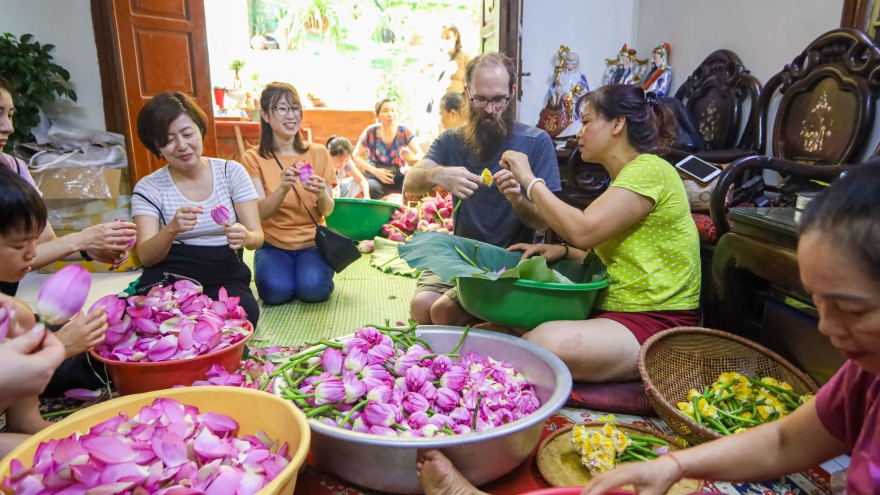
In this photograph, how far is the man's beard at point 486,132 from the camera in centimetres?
193

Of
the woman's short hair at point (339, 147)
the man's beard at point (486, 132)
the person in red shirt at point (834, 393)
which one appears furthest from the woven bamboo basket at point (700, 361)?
the woman's short hair at point (339, 147)

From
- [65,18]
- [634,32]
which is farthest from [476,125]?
[65,18]

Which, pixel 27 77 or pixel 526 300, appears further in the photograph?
pixel 27 77

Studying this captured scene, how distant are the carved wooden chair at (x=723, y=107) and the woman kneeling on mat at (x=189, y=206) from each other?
6.99ft

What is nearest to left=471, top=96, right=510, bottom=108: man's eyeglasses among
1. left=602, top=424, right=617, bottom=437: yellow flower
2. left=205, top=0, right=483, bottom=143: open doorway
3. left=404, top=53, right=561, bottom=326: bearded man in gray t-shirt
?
left=404, top=53, right=561, bottom=326: bearded man in gray t-shirt

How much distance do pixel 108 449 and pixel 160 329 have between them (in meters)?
0.52

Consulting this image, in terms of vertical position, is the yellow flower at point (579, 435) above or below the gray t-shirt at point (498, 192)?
below

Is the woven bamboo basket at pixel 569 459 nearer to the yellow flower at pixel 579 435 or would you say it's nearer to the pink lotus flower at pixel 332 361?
the yellow flower at pixel 579 435

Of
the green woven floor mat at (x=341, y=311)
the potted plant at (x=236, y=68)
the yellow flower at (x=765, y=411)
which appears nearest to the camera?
the yellow flower at (x=765, y=411)

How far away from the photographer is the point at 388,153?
14.4ft

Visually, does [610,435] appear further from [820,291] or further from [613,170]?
[613,170]

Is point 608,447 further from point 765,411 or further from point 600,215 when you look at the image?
point 600,215

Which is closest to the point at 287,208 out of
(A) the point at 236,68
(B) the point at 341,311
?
(B) the point at 341,311

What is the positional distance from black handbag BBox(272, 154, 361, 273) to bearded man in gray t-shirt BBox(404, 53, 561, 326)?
47cm
